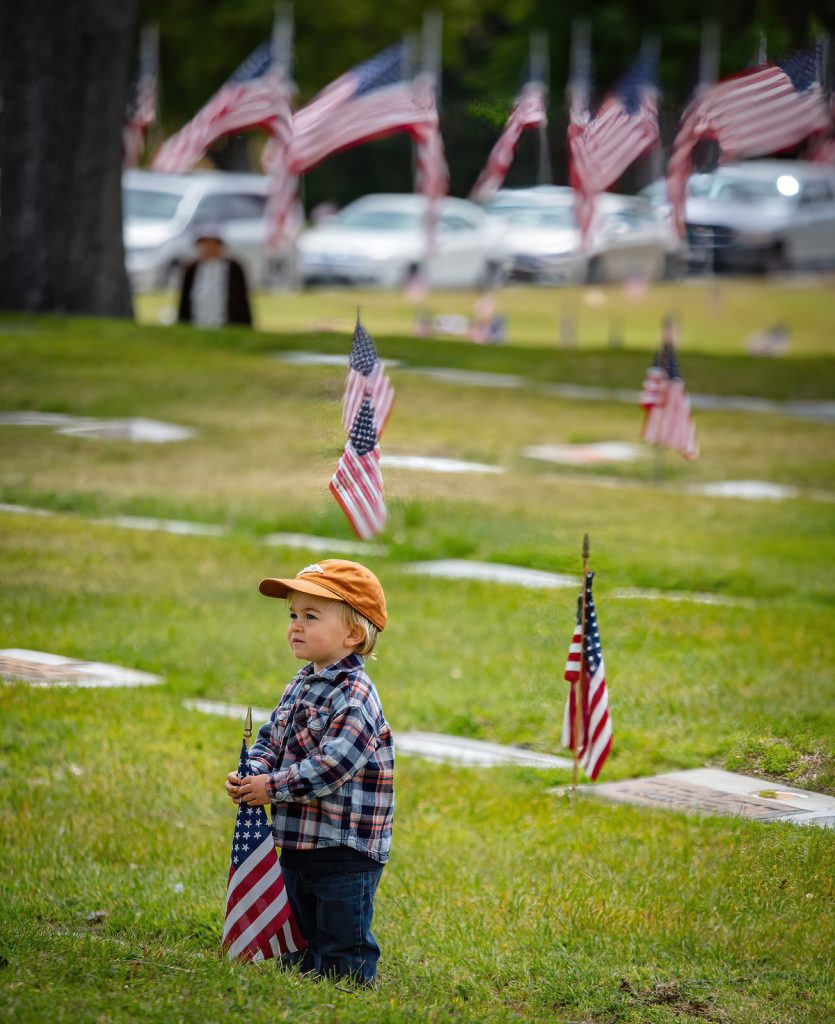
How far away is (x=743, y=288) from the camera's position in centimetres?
3603

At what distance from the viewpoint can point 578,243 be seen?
21.5 metres

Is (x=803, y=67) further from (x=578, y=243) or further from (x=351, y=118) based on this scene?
(x=578, y=243)

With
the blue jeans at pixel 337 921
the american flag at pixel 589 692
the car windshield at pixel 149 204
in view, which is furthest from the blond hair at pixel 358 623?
the car windshield at pixel 149 204

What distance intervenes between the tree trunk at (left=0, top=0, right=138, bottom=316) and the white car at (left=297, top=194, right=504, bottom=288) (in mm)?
12206

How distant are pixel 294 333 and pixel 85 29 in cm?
378

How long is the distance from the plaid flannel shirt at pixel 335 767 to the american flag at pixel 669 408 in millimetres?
4466

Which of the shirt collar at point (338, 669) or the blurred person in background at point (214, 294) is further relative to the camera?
the blurred person in background at point (214, 294)

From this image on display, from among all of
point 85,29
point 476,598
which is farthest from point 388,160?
point 476,598

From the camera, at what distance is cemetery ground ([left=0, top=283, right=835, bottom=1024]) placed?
465cm

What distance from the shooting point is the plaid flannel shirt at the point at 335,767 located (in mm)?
4320

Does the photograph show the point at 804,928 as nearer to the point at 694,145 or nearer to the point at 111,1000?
the point at 111,1000

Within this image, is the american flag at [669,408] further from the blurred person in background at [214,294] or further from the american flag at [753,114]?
the blurred person in background at [214,294]

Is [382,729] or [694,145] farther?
Answer: [694,145]

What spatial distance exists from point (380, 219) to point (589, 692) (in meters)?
27.9
